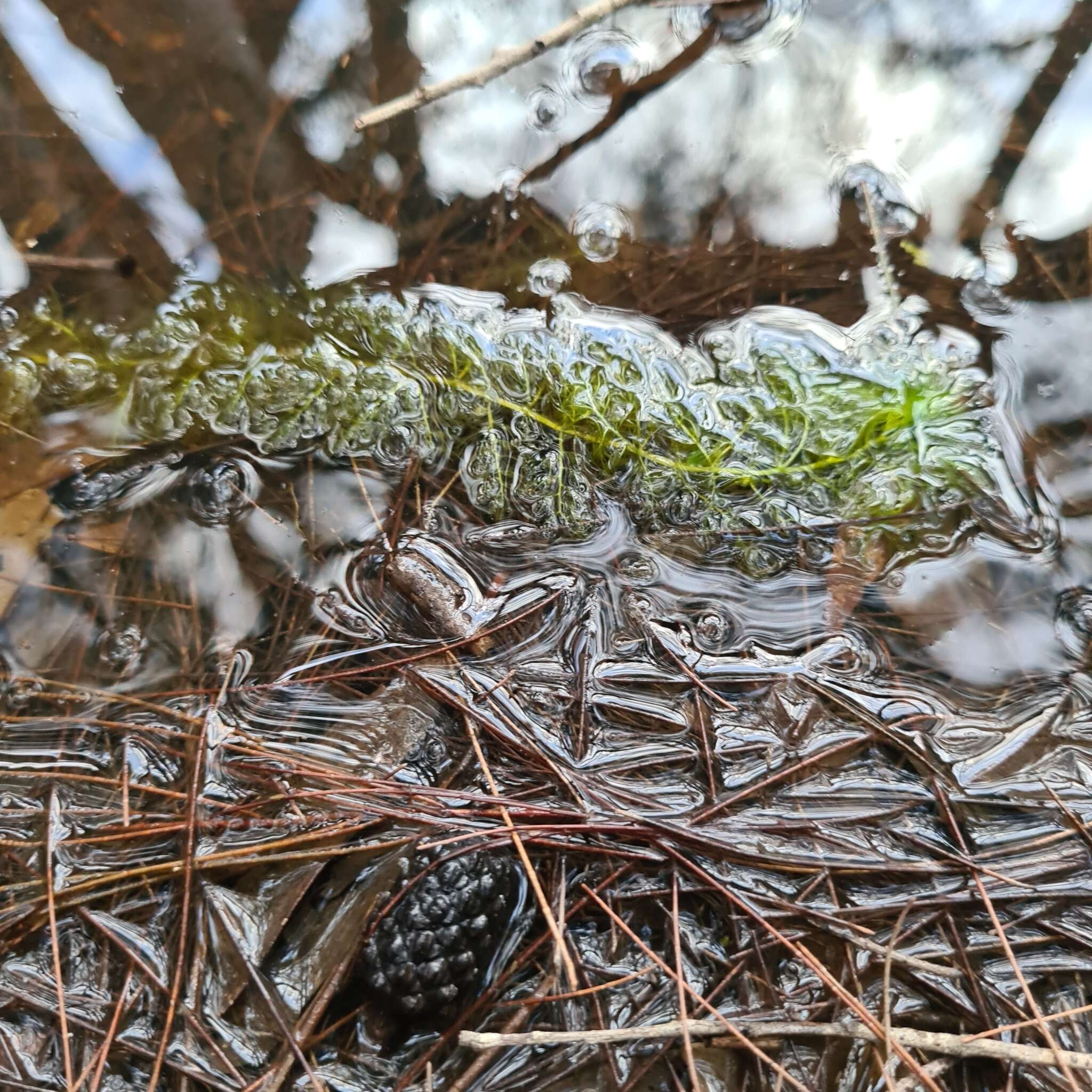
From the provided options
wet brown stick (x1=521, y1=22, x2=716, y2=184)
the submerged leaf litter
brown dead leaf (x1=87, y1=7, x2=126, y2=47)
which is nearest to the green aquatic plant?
the submerged leaf litter

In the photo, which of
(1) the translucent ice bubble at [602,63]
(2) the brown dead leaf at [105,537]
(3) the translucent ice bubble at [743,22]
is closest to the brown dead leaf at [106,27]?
(1) the translucent ice bubble at [602,63]

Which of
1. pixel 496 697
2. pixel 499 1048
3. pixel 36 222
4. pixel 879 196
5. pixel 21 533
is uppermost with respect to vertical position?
pixel 879 196

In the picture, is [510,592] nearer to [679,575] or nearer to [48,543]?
[679,575]

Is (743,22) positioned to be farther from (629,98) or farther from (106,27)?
(106,27)

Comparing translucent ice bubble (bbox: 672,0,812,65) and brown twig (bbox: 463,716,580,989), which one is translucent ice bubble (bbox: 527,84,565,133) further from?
brown twig (bbox: 463,716,580,989)

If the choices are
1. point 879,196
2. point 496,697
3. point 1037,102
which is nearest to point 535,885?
point 496,697

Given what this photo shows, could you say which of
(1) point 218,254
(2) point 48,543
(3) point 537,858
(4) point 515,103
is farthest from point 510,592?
(4) point 515,103

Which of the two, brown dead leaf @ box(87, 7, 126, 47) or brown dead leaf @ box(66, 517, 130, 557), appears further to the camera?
brown dead leaf @ box(87, 7, 126, 47)
